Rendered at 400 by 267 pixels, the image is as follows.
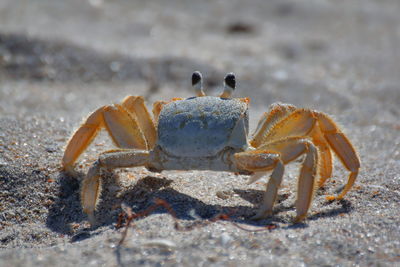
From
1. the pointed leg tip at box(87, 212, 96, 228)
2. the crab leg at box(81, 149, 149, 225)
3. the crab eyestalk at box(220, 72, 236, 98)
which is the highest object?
the crab eyestalk at box(220, 72, 236, 98)

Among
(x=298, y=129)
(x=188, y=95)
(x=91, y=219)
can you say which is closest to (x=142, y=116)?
(x=91, y=219)

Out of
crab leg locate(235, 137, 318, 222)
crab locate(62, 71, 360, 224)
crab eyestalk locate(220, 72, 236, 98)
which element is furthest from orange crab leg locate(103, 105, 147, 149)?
crab leg locate(235, 137, 318, 222)

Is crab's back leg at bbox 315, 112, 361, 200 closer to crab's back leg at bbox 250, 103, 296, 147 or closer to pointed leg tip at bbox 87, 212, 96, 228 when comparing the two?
crab's back leg at bbox 250, 103, 296, 147

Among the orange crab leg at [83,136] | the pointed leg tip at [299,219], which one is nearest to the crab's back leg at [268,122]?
the pointed leg tip at [299,219]

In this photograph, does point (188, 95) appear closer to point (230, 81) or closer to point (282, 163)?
point (230, 81)

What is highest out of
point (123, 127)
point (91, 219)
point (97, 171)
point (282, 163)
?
point (123, 127)

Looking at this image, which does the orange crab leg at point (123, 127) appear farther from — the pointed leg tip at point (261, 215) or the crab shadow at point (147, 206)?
the pointed leg tip at point (261, 215)
